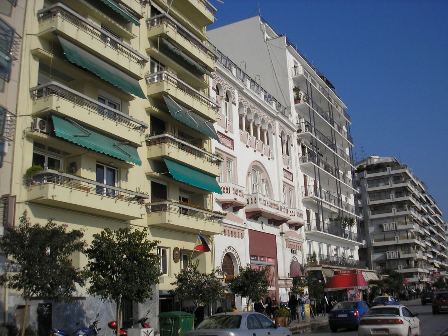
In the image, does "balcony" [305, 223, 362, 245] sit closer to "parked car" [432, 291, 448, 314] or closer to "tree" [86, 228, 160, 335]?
"parked car" [432, 291, 448, 314]

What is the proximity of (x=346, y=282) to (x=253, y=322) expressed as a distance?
26.2 m

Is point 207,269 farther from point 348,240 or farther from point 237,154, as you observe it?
point 348,240

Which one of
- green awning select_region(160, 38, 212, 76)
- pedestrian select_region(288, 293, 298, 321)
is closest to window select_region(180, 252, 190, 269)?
pedestrian select_region(288, 293, 298, 321)

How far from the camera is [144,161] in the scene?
2519 cm

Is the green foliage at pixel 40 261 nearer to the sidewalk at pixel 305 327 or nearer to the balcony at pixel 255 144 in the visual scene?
the sidewalk at pixel 305 327

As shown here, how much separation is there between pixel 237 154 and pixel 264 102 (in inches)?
269

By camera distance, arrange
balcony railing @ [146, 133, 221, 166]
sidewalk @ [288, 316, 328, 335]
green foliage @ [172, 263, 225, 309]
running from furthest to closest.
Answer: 1. sidewalk @ [288, 316, 328, 335]
2. balcony railing @ [146, 133, 221, 166]
3. green foliage @ [172, 263, 225, 309]

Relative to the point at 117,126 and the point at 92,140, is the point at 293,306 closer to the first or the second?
the point at 117,126

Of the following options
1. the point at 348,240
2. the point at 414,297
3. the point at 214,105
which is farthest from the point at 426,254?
the point at 214,105

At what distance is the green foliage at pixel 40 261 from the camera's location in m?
13.9

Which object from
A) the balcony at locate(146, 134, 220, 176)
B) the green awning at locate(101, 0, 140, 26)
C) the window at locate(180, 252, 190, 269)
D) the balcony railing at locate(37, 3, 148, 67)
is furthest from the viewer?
the window at locate(180, 252, 190, 269)

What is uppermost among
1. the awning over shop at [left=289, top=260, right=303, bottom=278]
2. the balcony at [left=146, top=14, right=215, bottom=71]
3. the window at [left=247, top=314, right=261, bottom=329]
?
the balcony at [left=146, top=14, right=215, bottom=71]

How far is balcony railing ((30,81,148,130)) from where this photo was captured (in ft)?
64.3

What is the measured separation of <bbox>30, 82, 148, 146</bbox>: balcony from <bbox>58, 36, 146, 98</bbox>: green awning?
1102mm
